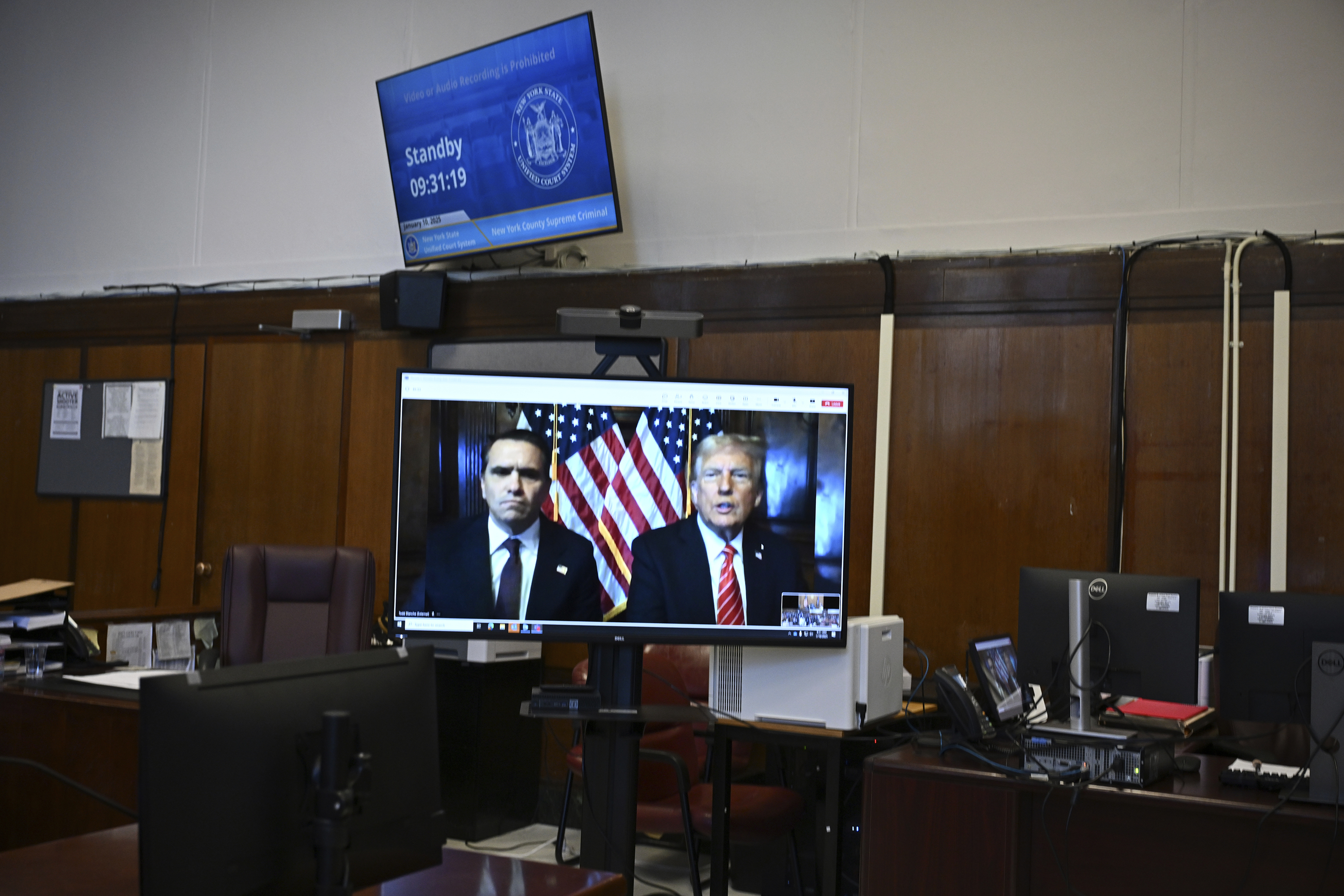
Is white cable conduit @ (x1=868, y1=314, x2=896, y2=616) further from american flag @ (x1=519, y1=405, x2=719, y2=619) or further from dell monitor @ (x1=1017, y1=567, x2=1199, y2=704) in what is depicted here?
american flag @ (x1=519, y1=405, x2=719, y2=619)

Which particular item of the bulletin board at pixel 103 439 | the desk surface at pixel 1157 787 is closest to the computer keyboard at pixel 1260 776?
the desk surface at pixel 1157 787

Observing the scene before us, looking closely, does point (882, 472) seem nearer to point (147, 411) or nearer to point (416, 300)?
point (416, 300)

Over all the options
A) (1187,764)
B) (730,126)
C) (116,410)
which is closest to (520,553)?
(1187,764)

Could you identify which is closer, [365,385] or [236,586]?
[236,586]

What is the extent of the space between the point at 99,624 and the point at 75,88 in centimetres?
408

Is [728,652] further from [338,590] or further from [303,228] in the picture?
[303,228]

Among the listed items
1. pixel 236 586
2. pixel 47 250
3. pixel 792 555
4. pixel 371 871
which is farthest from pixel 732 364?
pixel 47 250

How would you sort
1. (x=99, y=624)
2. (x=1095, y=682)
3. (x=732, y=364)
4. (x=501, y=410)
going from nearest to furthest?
(x=501, y=410)
(x=1095, y=682)
(x=99, y=624)
(x=732, y=364)

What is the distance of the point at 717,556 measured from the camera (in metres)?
2.46

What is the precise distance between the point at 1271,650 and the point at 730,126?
329 cm

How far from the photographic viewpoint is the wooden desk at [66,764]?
10.3 ft

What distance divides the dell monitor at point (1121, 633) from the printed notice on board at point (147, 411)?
16.2 ft

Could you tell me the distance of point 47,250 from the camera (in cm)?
703
